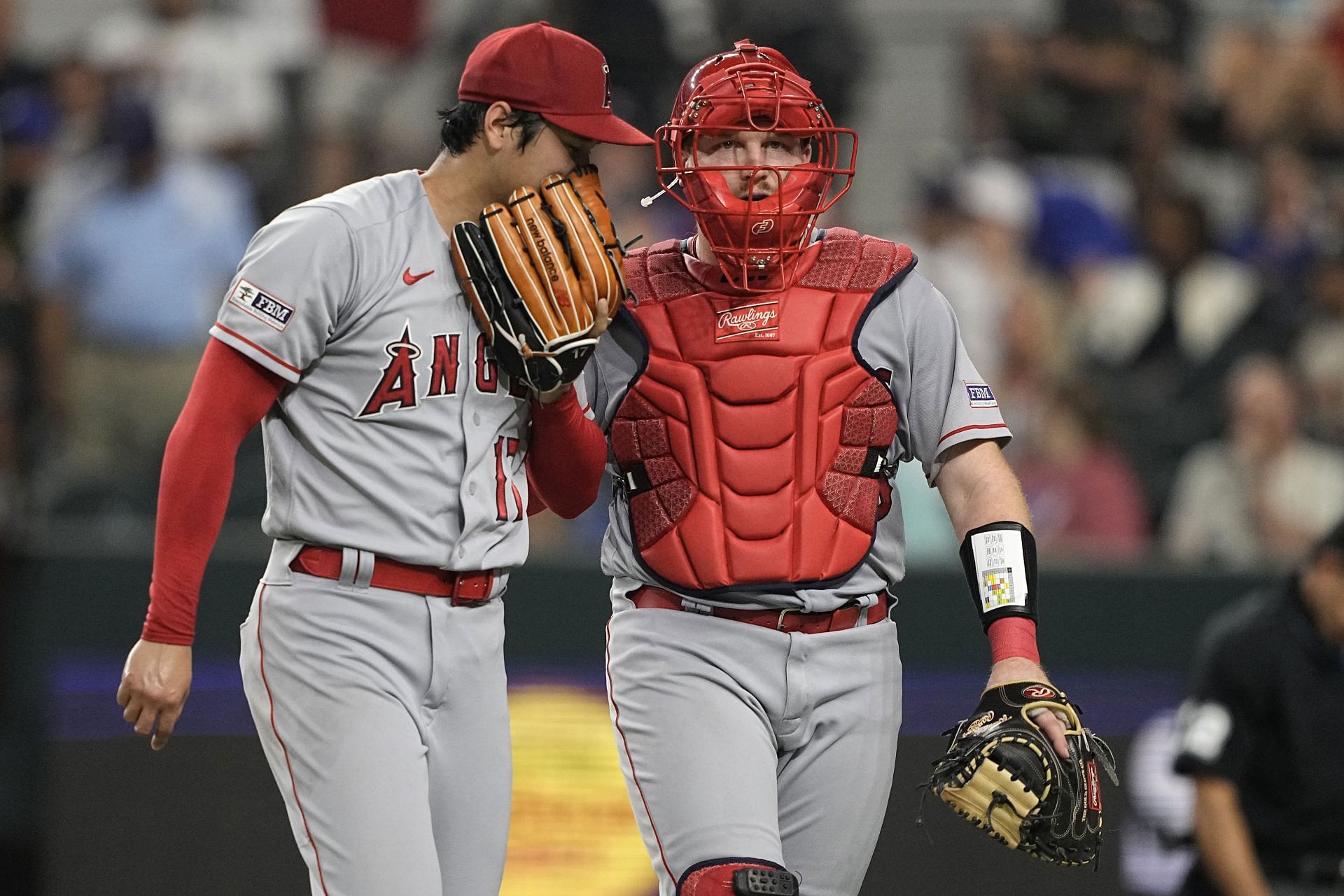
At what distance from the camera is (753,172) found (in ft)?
11.8

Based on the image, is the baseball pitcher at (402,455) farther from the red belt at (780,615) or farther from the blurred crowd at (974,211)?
the blurred crowd at (974,211)

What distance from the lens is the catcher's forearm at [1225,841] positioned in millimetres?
5590

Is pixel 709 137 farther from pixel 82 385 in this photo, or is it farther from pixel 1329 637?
pixel 82 385

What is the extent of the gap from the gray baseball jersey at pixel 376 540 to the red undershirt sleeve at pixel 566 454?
0.39 ft

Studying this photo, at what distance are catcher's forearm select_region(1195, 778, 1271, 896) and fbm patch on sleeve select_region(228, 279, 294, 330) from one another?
368cm

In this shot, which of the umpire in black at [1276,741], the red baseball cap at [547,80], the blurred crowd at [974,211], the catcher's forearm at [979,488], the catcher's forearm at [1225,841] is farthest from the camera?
the blurred crowd at [974,211]

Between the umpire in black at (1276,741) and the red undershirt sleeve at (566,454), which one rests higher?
the red undershirt sleeve at (566,454)

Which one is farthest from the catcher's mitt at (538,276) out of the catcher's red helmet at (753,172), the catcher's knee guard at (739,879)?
the catcher's knee guard at (739,879)

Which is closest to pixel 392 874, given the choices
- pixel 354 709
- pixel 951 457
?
pixel 354 709

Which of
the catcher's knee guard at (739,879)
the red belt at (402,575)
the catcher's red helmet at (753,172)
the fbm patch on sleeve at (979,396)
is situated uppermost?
the catcher's red helmet at (753,172)

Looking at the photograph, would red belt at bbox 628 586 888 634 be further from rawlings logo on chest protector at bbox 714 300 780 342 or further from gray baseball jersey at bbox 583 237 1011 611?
rawlings logo on chest protector at bbox 714 300 780 342

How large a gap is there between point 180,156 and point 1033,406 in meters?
4.01

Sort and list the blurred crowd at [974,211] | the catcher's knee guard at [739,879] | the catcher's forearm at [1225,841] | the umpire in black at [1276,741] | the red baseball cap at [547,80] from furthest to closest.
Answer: the blurred crowd at [974,211]
the umpire in black at [1276,741]
the catcher's forearm at [1225,841]
the red baseball cap at [547,80]
the catcher's knee guard at [739,879]

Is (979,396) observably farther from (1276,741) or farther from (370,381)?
(1276,741)
